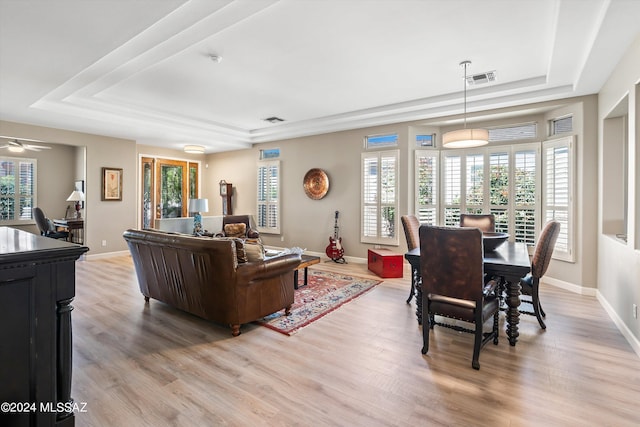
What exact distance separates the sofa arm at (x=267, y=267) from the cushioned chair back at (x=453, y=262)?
4.64ft

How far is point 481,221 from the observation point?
448cm

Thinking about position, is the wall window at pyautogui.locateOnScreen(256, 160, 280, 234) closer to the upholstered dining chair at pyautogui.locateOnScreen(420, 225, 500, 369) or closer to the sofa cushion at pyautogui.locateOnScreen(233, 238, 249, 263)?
the sofa cushion at pyautogui.locateOnScreen(233, 238, 249, 263)

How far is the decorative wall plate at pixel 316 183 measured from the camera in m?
6.96

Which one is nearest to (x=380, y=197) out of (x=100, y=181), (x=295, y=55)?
(x=295, y=55)

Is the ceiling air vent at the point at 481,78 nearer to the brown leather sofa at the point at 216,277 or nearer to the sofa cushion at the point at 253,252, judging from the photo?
the brown leather sofa at the point at 216,277

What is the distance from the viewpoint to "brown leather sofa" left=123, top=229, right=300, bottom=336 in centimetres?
301

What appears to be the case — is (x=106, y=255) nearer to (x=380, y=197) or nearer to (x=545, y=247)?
(x=380, y=197)

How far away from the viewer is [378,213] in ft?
20.8

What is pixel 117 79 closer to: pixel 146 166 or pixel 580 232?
pixel 146 166

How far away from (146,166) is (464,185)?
302 inches

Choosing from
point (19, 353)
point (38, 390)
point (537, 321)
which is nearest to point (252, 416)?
point (38, 390)

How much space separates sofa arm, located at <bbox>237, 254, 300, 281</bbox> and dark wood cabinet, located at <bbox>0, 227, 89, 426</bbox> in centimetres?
152

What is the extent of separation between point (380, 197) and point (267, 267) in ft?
12.0

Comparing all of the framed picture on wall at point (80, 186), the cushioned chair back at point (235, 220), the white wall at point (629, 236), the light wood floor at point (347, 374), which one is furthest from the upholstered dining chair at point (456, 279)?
the framed picture on wall at point (80, 186)
